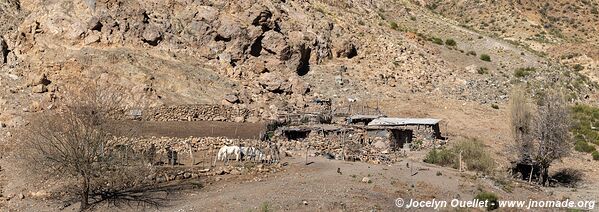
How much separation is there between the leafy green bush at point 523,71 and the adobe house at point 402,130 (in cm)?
1889

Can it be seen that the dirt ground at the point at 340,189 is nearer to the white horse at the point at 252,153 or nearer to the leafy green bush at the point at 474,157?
the leafy green bush at the point at 474,157

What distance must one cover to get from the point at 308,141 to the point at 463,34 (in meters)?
35.5

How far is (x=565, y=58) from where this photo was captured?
204 feet

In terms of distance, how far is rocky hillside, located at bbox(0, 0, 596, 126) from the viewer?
120 feet

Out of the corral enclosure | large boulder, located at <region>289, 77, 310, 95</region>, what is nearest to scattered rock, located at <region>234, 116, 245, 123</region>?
the corral enclosure

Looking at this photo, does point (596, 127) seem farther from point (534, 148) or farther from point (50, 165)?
point (50, 165)

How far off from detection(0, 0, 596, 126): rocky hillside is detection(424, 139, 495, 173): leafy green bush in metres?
12.2

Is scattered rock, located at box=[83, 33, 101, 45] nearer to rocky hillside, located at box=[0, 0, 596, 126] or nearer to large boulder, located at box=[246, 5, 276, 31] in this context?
rocky hillside, located at box=[0, 0, 596, 126]

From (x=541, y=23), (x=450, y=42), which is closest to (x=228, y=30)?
(x=450, y=42)

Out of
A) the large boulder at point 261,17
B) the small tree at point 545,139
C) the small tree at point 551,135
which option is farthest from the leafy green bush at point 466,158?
the large boulder at point 261,17

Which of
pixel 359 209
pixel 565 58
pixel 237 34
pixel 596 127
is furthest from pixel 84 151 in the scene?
pixel 565 58

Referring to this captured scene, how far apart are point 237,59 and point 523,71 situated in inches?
848

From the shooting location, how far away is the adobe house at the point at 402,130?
2898cm

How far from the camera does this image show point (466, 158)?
27047 millimetres
